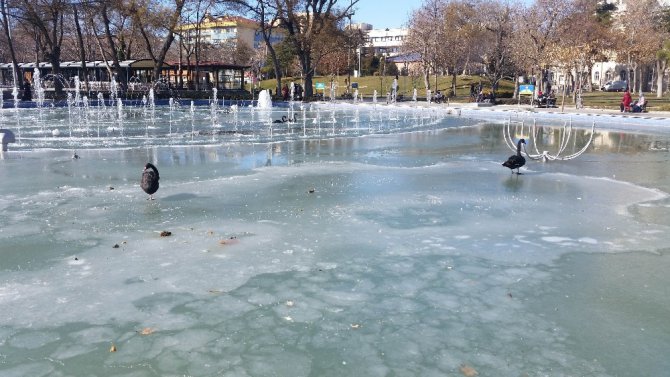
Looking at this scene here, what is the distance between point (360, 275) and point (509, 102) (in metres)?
38.7

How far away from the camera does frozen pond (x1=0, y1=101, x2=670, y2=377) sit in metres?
4.04

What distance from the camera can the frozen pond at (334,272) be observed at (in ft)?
13.3

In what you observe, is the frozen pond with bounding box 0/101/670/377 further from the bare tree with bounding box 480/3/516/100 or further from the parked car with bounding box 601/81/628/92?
the parked car with bounding box 601/81/628/92

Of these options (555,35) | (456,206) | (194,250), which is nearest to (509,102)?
(555,35)

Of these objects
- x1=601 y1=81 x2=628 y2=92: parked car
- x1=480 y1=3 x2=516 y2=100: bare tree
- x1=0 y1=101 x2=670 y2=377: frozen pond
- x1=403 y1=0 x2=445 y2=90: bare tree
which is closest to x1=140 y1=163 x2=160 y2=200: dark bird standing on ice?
x1=0 y1=101 x2=670 y2=377: frozen pond

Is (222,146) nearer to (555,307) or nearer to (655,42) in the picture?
(555,307)

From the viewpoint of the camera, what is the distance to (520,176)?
11.2 metres

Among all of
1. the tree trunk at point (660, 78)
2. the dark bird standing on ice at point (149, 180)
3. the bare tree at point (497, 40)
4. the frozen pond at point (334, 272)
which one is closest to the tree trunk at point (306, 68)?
the bare tree at point (497, 40)

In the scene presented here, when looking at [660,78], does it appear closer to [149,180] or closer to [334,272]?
[149,180]

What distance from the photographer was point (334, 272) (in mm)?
5652

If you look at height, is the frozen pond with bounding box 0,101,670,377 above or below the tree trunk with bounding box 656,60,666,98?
below

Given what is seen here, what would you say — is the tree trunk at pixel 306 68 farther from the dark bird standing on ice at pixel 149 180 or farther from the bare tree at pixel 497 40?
the dark bird standing on ice at pixel 149 180

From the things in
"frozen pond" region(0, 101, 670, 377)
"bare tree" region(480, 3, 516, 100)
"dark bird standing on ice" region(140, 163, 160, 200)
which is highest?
"bare tree" region(480, 3, 516, 100)

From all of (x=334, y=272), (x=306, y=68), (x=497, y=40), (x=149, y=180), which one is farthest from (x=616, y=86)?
(x=334, y=272)
